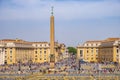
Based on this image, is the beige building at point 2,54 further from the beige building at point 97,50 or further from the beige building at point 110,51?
the beige building at point 110,51

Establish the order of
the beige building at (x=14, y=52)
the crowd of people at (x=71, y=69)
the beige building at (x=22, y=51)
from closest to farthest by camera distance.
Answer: the crowd of people at (x=71, y=69), the beige building at (x=22, y=51), the beige building at (x=14, y=52)

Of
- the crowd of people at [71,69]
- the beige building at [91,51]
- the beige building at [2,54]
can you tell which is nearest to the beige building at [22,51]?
the beige building at [2,54]

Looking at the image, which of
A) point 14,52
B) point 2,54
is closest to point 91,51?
point 14,52

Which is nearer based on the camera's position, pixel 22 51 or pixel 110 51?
pixel 110 51

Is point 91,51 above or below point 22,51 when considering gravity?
below

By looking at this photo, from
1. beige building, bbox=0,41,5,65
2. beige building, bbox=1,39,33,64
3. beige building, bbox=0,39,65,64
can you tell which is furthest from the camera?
beige building, bbox=1,39,33,64

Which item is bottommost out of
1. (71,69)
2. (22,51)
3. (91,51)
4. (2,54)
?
(71,69)

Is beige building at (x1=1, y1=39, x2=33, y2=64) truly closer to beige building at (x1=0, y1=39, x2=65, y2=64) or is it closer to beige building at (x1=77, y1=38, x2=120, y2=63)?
beige building at (x1=0, y1=39, x2=65, y2=64)

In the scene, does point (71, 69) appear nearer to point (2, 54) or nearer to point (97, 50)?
Result: point (2, 54)

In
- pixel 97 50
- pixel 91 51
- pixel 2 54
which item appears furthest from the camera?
pixel 91 51

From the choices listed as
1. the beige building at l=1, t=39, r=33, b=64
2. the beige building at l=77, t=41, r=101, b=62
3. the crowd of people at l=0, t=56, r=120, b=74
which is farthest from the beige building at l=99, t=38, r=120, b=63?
the crowd of people at l=0, t=56, r=120, b=74

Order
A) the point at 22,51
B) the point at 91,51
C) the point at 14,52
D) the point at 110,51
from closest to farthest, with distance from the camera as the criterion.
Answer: the point at 14,52
the point at 110,51
the point at 22,51
the point at 91,51

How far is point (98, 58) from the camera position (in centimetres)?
12188

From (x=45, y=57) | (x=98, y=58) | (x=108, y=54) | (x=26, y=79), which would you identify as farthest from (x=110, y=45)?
(x=26, y=79)
